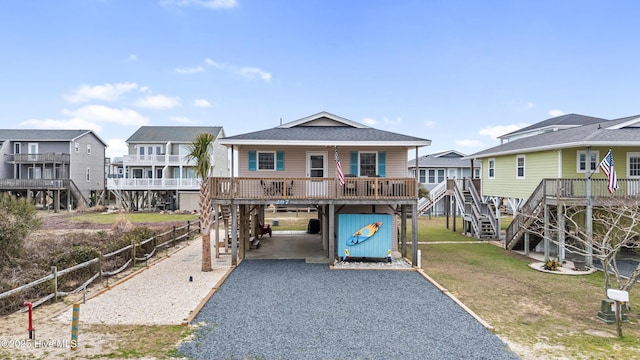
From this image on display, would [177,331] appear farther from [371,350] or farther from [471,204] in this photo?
[471,204]

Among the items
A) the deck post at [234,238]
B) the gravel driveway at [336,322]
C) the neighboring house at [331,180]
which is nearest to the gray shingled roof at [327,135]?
the neighboring house at [331,180]

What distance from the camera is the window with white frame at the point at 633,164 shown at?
54.8ft

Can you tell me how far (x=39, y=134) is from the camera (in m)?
42.1

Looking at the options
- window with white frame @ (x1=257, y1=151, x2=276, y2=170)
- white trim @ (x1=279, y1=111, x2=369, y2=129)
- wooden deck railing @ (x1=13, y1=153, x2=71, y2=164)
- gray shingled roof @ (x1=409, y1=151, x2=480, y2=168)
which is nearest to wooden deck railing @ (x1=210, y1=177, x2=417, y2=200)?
window with white frame @ (x1=257, y1=151, x2=276, y2=170)

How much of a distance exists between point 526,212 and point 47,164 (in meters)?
47.1

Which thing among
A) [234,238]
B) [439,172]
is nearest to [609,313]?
[234,238]

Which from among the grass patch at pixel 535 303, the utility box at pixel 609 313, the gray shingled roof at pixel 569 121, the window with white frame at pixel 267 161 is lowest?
the grass patch at pixel 535 303

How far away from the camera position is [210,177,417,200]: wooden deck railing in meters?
14.9

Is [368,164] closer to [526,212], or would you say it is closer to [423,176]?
[526,212]

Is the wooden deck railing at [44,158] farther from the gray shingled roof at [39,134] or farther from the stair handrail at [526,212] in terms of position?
the stair handrail at [526,212]

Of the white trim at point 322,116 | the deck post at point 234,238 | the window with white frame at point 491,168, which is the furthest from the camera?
the window with white frame at point 491,168

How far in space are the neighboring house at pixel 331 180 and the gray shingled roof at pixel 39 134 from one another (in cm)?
3483

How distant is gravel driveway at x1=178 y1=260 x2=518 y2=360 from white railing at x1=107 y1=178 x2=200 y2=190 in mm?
28602

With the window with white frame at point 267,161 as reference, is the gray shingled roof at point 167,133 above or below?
above
